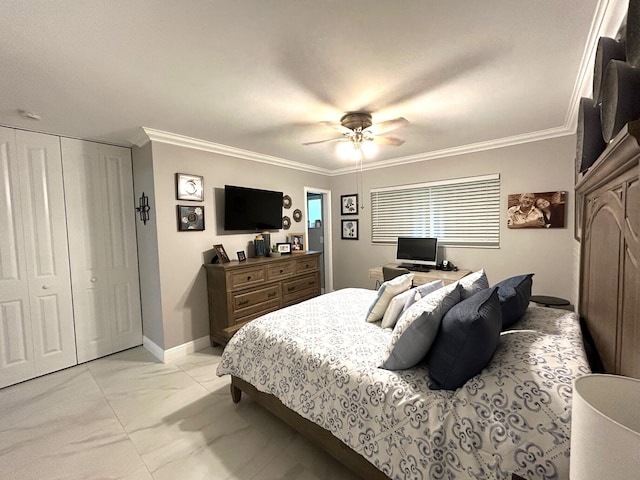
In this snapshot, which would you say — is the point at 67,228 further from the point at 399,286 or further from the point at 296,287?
the point at 399,286

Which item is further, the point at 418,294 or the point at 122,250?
the point at 122,250

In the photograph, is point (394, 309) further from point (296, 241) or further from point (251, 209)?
point (296, 241)

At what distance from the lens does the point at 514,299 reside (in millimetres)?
1735

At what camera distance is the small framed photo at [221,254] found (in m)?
3.39

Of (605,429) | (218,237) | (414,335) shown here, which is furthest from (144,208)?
(605,429)

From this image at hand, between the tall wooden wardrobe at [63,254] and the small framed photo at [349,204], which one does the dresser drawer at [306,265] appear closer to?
the small framed photo at [349,204]

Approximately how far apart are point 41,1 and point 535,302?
4239 mm

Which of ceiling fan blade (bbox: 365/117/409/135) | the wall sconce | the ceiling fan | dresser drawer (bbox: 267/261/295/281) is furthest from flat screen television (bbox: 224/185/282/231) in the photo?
ceiling fan blade (bbox: 365/117/409/135)

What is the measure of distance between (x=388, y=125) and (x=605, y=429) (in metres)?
2.28

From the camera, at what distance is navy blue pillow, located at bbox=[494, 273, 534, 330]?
1.72 m

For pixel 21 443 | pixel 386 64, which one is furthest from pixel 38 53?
pixel 21 443

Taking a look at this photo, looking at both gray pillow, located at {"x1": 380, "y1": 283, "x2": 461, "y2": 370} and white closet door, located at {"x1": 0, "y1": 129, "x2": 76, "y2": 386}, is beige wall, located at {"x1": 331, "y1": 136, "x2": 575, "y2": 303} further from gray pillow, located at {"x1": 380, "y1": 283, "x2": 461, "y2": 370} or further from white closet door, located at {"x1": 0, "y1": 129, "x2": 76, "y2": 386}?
white closet door, located at {"x1": 0, "y1": 129, "x2": 76, "y2": 386}

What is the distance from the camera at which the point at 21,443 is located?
6.37 ft

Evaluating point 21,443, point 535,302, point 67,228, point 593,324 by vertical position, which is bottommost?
point 21,443
